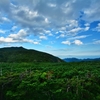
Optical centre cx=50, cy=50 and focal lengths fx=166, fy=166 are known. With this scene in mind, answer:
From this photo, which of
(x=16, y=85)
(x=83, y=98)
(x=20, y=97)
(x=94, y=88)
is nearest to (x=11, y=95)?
(x=20, y=97)

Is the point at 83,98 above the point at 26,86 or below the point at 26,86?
below

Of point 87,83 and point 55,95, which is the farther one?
point 87,83

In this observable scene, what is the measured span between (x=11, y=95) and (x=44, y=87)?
5.31 meters

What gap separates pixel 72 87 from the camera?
26.9 m

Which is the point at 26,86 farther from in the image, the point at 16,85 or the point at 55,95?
the point at 55,95

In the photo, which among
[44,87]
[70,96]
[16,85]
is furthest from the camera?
[16,85]

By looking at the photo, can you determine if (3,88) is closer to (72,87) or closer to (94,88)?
(72,87)

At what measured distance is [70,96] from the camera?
988 inches

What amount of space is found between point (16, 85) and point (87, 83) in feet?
40.6

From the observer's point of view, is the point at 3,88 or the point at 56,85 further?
the point at 3,88

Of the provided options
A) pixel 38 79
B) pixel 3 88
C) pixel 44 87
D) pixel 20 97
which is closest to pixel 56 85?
pixel 44 87

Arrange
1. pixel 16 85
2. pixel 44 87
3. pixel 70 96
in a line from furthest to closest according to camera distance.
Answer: pixel 16 85
pixel 44 87
pixel 70 96

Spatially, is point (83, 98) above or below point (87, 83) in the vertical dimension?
below

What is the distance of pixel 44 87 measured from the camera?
26.8m
